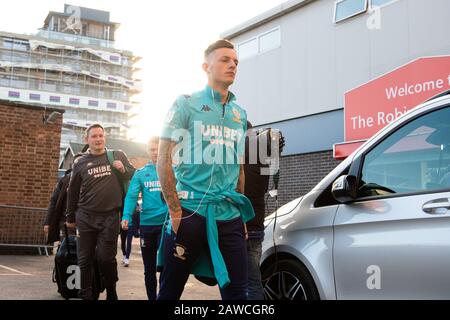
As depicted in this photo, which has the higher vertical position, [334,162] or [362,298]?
[334,162]

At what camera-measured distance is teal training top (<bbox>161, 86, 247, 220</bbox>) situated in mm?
2609

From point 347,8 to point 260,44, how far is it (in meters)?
3.33

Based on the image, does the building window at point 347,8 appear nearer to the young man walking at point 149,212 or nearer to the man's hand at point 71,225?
the young man walking at point 149,212

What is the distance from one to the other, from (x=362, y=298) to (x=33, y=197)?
9598mm

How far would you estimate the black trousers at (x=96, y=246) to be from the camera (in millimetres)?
4953

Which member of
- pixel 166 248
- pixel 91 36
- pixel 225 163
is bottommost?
pixel 166 248

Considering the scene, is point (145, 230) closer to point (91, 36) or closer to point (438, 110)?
point (438, 110)

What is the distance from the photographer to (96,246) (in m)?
5.04

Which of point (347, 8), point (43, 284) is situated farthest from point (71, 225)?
point (347, 8)

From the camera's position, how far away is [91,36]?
4257 inches

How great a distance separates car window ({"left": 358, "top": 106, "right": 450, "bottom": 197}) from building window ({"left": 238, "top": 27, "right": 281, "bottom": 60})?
11.0 metres

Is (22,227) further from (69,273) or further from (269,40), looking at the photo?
(269,40)

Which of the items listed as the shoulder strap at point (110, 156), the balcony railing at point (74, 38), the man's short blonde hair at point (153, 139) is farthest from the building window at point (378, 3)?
the balcony railing at point (74, 38)
